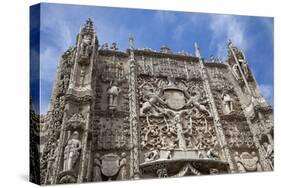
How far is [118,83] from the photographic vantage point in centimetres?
926

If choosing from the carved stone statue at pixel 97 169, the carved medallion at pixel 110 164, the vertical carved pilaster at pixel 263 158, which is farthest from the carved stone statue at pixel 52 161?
the vertical carved pilaster at pixel 263 158

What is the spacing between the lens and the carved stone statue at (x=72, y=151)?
729cm

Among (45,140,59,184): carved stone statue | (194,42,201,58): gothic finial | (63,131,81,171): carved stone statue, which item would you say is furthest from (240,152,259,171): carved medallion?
(45,140,59,184): carved stone statue

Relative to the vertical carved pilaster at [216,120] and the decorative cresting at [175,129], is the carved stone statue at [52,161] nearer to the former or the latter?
the decorative cresting at [175,129]

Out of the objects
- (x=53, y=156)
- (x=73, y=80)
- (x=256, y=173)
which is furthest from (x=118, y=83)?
(x=256, y=173)

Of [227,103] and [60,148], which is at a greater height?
[227,103]

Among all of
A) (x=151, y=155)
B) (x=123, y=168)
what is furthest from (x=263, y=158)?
(x=123, y=168)

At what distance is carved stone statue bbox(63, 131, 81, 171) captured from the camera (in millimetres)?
7294

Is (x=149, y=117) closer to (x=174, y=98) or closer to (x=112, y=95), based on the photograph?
(x=174, y=98)

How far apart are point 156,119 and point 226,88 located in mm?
2575

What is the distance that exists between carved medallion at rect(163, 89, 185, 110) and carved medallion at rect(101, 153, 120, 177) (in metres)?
2.12

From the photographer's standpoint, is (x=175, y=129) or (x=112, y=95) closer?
(x=175, y=129)

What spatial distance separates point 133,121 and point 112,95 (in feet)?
2.92

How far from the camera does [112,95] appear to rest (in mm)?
8914
